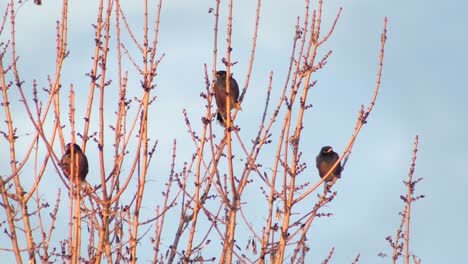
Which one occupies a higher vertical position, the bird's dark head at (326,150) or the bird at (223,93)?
the bird's dark head at (326,150)

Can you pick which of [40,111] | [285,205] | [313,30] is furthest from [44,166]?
[313,30]

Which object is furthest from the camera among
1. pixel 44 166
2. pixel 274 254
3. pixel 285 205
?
pixel 274 254

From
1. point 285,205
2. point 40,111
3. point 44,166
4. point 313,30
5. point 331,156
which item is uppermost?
point 331,156

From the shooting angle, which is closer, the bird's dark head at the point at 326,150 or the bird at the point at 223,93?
the bird at the point at 223,93

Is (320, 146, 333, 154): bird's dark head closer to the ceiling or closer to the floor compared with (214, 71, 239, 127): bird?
closer to the ceiling

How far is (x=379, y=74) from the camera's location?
5512 millimetres

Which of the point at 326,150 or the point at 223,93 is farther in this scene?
the point at 326,150

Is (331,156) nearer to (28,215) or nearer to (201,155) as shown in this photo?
(201,155)

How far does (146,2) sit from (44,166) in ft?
4.51

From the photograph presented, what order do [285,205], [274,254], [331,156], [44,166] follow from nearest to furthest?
1. [285,205]
2. [44,166]
3. [274,254]
4. [331,156]

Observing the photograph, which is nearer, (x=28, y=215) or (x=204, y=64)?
(x=28, y=215)

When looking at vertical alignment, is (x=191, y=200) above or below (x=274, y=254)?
above

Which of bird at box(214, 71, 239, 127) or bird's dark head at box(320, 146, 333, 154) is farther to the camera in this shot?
bird's dark head at box(320, 146, 333, 154)

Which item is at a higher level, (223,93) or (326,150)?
(326,150)
